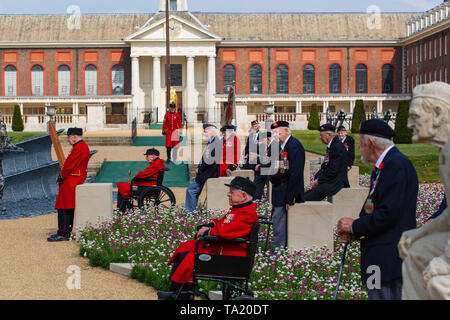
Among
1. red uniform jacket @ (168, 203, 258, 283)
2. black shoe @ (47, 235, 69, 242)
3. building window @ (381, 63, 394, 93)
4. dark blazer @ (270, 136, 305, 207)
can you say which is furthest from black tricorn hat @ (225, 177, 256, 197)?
→ building window @ (381, 63, 394, 93)

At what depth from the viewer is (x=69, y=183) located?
10.3m

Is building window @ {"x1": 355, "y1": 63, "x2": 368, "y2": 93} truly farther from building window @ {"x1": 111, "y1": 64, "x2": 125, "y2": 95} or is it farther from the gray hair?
the gray hair

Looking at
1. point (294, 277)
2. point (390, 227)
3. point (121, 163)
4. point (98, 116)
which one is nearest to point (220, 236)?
point (294, 277)

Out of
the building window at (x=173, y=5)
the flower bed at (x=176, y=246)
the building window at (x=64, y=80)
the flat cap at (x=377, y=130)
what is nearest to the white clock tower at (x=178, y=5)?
the building window at (x=173, y=5)

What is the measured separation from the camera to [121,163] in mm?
20250

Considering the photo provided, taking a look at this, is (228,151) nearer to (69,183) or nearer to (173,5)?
(69,183)

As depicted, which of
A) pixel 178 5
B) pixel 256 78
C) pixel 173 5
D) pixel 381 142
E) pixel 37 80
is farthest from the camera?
pixel 173 5

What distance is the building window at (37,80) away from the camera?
5619 centimetres

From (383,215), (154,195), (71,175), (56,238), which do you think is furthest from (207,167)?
(383,215)

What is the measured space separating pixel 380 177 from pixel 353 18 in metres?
56.4

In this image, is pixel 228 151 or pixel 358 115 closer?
pixel 228 151

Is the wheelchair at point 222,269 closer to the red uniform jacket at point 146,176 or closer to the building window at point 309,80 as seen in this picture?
the red uniform jacket at point 146,176

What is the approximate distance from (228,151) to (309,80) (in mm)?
46634

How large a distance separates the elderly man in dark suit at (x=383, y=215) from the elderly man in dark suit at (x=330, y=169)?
16.7 feet
